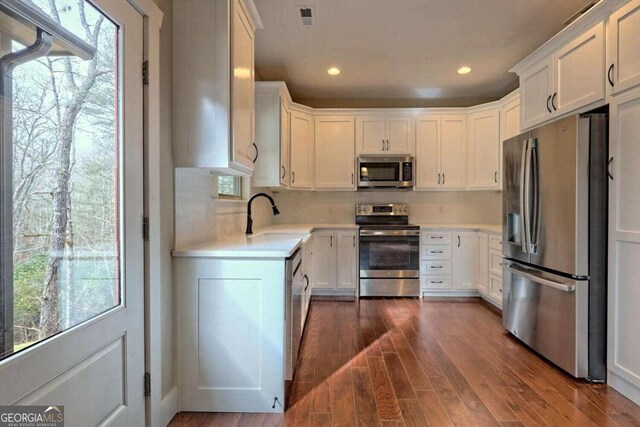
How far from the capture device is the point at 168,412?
1.72 m

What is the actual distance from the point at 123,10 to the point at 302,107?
2.97m

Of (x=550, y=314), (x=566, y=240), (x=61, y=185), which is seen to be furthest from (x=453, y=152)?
(x=61, y=185)

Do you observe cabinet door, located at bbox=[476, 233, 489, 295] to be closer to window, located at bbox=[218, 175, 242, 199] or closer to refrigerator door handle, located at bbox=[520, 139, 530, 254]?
refrigerator door handle, located at bbox=[520, 139, 530, 254]

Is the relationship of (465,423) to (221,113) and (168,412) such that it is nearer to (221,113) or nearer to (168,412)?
(168,412)

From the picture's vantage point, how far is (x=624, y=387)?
6.54 ft

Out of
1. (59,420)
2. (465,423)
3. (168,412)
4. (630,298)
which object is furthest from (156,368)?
(630,298)

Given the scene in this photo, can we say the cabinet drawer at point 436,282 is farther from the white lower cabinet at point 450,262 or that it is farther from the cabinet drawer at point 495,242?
the cabinet drawer at point 495,242

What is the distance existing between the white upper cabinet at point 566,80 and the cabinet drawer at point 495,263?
139 centimetres

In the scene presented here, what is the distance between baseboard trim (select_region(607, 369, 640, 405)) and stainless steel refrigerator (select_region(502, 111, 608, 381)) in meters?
0.06

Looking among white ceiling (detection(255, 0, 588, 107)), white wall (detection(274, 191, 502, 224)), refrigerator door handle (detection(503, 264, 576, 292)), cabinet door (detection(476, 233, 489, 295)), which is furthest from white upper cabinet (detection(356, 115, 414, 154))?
refrigerator door handle (detection(503, 264, 576, 292))

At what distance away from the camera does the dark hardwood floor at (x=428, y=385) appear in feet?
5.81

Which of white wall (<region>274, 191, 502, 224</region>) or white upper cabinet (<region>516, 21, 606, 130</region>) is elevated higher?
white upper cabinet (<region>516, 21, 606, 130</region>)

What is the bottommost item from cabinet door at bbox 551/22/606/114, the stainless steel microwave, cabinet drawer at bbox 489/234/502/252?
cabinet drawer at bbox 489/234/502/252

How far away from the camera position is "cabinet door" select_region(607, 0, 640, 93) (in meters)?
1.88
